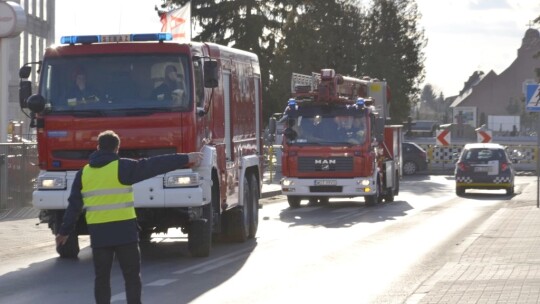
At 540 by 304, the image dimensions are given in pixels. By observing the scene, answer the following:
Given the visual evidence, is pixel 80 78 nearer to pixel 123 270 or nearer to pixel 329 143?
pixel 123 270

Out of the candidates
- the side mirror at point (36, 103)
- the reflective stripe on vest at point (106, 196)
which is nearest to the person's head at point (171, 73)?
the side mirror at point (36, 103)

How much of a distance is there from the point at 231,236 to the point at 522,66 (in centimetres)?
12355

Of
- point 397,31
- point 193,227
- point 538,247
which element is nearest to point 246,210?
point 193,227

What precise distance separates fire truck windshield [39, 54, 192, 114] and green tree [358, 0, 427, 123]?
4574cm

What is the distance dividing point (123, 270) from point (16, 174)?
1613 cm

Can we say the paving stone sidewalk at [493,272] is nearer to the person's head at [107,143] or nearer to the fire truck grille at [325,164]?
the person's head at [107,143]

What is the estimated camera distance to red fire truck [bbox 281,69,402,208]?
29156 mm

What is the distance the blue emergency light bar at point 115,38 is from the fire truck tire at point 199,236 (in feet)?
8.15

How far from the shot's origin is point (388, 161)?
32.6m

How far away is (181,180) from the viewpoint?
51.0ft

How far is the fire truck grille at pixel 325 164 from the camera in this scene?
2916 cm

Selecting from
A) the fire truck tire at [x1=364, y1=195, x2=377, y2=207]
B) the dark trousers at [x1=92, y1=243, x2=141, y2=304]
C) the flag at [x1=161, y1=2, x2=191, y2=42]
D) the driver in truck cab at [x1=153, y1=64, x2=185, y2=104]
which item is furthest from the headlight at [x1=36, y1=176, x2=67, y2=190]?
the flag at [x1=161, y1=2, x2=191, y2=42]

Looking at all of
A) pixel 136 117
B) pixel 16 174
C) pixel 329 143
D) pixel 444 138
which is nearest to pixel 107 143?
pixel 136 117

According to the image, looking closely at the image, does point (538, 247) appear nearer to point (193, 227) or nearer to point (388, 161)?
point (193, 227)
